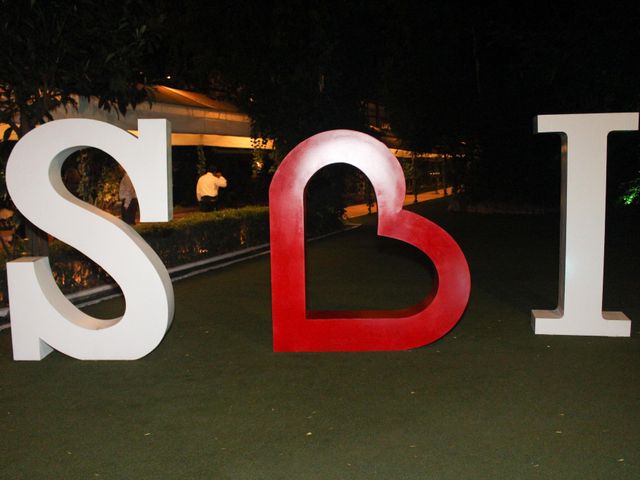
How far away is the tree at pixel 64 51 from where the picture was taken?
7.64 m

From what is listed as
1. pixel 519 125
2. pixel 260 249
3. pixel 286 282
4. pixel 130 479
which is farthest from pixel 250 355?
pixel 519 125

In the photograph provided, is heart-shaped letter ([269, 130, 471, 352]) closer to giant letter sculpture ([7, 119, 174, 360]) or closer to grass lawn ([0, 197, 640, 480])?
grass lawn ([0, 197, 640, 480])

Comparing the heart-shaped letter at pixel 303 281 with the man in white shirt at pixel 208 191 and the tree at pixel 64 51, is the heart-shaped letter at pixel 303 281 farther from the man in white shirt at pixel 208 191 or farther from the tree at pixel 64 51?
the man in white shirt at pixel 208 191

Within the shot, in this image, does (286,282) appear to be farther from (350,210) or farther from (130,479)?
(350,210)

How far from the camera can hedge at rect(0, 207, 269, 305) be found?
29.1 ft

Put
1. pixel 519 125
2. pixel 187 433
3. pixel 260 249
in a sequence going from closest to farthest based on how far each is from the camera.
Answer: pixel 187 433
pixel 260 249
pixel 519 125

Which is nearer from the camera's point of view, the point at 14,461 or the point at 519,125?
the point at 14,461

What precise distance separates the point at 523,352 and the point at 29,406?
4150 mm

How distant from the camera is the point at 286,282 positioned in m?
6.42

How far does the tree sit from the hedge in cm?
58

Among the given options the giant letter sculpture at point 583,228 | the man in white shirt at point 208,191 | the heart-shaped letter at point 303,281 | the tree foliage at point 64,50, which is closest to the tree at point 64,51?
the tree foliage at point 64,50

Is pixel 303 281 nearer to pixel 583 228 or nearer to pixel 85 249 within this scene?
pixel 85 249

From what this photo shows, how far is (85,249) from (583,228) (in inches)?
185

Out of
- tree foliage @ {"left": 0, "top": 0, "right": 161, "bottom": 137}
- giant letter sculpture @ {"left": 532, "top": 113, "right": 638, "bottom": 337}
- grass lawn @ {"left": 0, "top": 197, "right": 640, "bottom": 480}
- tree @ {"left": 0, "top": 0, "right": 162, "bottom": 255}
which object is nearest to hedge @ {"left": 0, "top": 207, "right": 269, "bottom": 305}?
tree @ {"left": 0, "top": 0, "right": 162, "bottom": 255}
